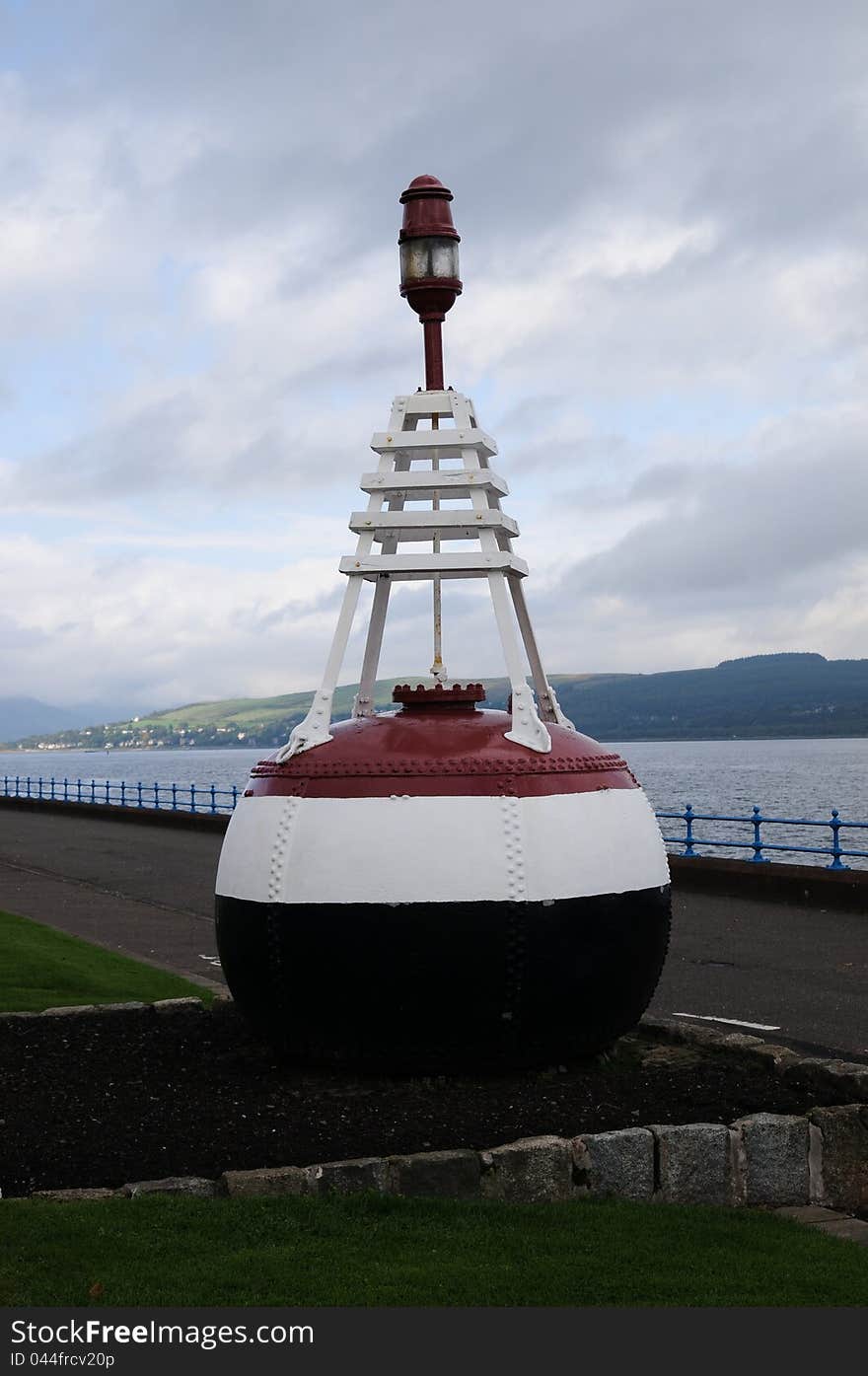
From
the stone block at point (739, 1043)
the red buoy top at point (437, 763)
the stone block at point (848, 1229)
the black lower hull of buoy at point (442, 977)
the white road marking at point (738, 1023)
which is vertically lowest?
the white road marking at point (738, 1023)

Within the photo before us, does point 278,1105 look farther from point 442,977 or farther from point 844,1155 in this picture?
point 844,1155

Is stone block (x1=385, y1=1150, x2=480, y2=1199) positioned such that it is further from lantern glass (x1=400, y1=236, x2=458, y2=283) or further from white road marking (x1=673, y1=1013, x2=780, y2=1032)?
white road marking (x1=673, y1=1013, x2=780, y2=1032)

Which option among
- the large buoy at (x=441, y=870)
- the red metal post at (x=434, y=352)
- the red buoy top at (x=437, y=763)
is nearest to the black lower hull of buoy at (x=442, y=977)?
the large buoy at (x=441, y=870)

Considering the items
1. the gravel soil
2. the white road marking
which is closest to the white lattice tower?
Result: the gravel soil

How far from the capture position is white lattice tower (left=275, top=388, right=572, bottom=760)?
859cm

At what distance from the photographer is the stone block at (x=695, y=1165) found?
7.01 metres

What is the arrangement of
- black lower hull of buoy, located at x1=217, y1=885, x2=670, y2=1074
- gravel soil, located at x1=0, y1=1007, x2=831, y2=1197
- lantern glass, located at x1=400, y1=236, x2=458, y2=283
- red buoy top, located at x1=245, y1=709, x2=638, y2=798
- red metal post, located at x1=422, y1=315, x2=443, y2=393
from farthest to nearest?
red metal post, located at x1=422, y1=315, x2=443, y2=393
lantern glass, located at x1=400, y1=236, x2=458, y2=283
red buoy top, located at x1=245, y1=709, x2=638, y2=798
black lower hull of buoy, located at x1=217, y1=885, x2=670, y2=1074
gravel soil, located at x1=0, y1=1007, x2=831, y2=1197

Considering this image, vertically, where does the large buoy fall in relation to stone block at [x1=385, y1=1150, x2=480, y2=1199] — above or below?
above

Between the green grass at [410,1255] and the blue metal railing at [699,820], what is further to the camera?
the blue metal railing at [699,820]

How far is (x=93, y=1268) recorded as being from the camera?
572 centimetres

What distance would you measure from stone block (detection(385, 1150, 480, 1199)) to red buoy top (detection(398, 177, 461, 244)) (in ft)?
17.5

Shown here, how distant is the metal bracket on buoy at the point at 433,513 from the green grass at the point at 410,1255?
2778 millimetres

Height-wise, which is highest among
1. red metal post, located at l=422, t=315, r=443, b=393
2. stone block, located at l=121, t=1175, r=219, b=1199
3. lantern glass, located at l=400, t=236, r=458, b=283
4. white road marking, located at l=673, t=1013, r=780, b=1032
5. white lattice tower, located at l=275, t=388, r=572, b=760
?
lantern glass, located at l=400, t=236, r=458, b=283

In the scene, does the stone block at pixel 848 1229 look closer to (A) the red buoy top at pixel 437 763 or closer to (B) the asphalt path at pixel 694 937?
(A) the red buoy top at pixel 437 763
